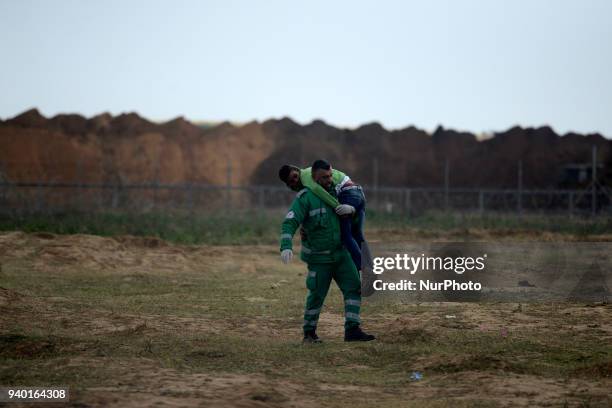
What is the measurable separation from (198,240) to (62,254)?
7038 mm

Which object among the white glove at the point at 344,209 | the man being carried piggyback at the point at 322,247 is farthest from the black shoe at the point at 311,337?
the white glove at the point at 344,209

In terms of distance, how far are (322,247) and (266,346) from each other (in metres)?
1.18

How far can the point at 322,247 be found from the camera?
9.13 meters

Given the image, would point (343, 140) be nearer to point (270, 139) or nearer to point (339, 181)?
point (270, 139)

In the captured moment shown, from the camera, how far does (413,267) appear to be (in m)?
12.6

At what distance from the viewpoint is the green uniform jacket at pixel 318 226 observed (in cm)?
912

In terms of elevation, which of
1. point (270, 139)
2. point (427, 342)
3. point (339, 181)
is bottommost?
point (427, 342)

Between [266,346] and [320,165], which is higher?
[320,165]

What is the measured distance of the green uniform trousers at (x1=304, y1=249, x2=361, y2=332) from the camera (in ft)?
30.1

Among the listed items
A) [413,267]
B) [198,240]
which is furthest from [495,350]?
[198,240]

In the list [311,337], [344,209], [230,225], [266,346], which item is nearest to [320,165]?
[344,209]

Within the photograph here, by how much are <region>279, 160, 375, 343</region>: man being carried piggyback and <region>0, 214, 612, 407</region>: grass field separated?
39 cm

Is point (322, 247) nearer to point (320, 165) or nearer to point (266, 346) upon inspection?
point (320, 165)

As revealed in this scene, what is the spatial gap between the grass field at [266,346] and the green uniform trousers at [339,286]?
35 centimetres
